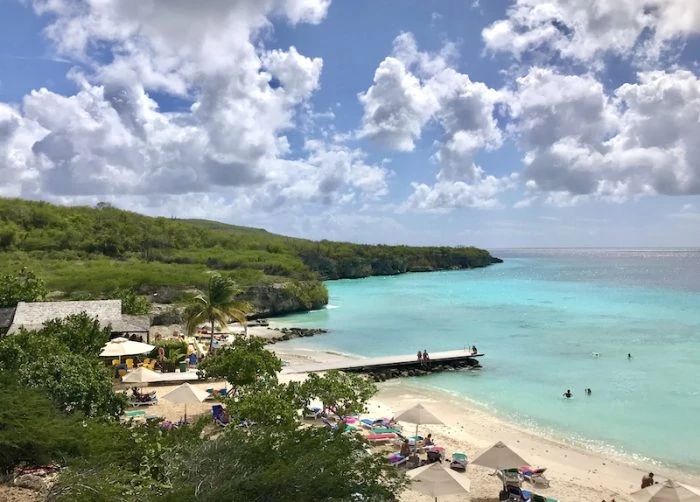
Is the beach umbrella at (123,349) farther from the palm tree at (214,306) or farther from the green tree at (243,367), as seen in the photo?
the palm tree at (214,306)

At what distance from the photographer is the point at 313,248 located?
399 feet

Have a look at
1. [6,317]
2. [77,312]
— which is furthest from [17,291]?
[77,312]

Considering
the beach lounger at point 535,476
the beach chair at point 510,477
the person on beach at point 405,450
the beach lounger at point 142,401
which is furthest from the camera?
the beach lounger at point 142,401

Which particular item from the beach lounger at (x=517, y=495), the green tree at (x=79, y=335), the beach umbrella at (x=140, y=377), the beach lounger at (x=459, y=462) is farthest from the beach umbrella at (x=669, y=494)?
the green tree at (x=79, y=335)

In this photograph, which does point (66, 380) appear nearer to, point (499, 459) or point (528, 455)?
point (499, 459)

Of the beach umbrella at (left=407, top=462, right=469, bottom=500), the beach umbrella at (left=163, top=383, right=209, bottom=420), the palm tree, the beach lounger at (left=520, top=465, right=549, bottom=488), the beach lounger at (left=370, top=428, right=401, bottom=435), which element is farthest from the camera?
the palm tree

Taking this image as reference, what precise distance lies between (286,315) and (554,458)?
→ 150 feet

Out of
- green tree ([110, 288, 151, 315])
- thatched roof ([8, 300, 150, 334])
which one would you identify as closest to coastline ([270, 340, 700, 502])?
→ thatched roof ([8, 300, 150, 334])

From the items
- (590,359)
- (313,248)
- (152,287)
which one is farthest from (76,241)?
(590,359)

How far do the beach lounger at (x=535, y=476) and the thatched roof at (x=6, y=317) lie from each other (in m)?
27.6

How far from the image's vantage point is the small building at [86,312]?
2964 cm

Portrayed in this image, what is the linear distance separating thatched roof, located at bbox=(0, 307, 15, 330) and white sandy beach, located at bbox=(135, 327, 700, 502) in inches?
485

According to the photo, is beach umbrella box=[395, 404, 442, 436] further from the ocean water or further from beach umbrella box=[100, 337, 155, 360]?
beach umbrella box=[100, 337, 155, 360]

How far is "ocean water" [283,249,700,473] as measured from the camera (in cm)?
2239
